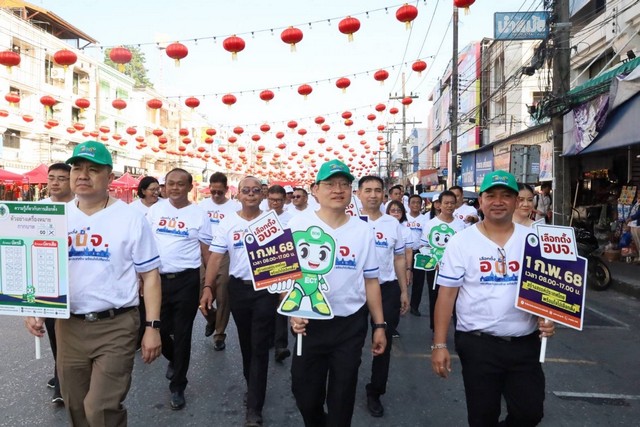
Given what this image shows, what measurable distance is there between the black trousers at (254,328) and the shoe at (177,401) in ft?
1.88

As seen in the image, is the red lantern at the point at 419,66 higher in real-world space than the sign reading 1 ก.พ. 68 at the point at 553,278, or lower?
higher

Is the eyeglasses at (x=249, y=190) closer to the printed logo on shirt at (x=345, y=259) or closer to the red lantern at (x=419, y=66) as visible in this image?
the printed logo on shirt at (x=345, y=259)

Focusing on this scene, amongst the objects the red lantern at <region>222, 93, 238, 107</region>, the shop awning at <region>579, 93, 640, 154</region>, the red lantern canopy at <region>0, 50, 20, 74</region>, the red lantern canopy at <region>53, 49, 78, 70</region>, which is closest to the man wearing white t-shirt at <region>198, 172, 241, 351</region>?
the red lantern canopy at <region>53, 49, 78, 70</region>

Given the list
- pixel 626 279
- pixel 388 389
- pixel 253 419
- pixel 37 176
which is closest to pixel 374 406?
pixel 388 389

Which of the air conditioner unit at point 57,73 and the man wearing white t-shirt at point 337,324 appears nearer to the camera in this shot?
the man wearing white t-shirt at point 337,324

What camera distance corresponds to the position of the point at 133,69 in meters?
54.2

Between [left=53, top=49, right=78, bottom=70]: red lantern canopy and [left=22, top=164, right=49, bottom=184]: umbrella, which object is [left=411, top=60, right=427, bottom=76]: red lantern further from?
[left=22, top=164, right=49, bottom=184]: umbrella

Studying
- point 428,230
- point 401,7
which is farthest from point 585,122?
point 428,230

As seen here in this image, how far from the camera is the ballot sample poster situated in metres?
2.71

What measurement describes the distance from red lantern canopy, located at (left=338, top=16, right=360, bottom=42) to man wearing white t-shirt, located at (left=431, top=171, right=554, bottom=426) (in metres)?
6.52

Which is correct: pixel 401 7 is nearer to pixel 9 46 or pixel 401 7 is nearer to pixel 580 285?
pixel 580 285

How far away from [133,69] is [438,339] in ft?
191

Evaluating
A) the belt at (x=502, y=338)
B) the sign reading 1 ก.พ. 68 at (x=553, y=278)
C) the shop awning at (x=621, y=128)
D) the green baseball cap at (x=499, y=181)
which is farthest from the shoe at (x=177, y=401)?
the shop awning at (x=621, y=128)

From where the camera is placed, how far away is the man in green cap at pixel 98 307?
2.77 meters
